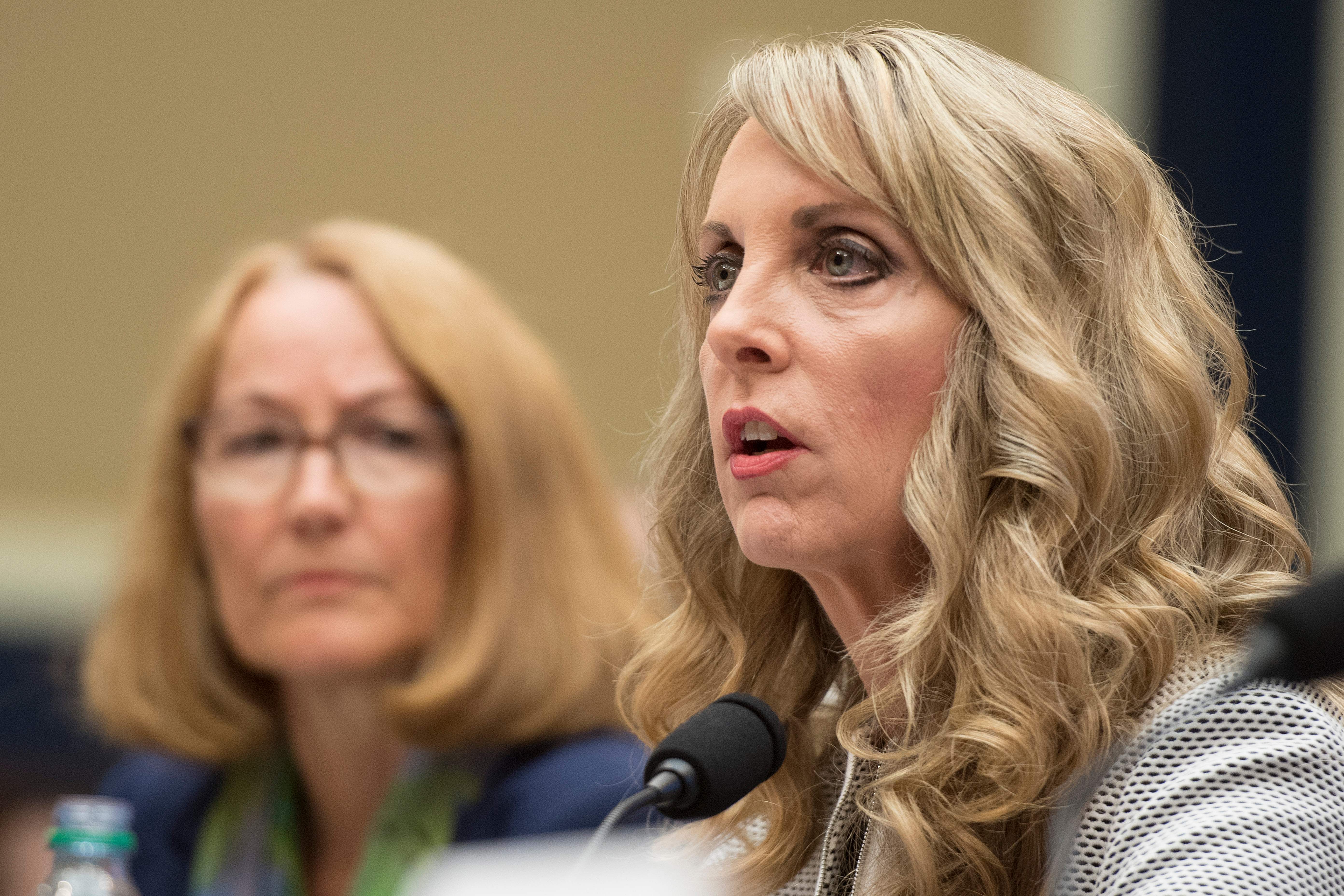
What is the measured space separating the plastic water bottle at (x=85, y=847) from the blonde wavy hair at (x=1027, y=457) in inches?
29.5

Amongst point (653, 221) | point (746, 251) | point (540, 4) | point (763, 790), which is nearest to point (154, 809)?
point (763, 790)

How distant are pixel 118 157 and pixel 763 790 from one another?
401 centimetres

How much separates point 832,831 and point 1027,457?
0.43 meters

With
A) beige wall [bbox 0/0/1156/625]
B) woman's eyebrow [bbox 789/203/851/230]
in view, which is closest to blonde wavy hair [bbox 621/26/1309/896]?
woman's eyebrow [bbox 789/203/851/230]

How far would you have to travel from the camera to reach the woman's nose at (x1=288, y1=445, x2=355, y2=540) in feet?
7.38

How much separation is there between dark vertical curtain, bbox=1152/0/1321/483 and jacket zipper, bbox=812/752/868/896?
112 inches

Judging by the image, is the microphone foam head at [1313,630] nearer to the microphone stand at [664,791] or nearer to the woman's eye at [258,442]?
the microphone stand at [664,791]

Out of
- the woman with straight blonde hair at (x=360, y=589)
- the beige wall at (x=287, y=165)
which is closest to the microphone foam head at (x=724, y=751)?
the woman with straight blonde hair at (x=360, y=589)

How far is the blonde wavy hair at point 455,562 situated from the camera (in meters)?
2.25

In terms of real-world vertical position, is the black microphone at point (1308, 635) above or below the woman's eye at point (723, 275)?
below

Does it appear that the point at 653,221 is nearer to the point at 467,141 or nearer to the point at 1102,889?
the point at 467,141

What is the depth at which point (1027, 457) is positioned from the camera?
121 cm

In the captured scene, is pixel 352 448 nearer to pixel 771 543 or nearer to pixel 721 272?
pixel 721 272

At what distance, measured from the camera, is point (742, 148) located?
136cm
